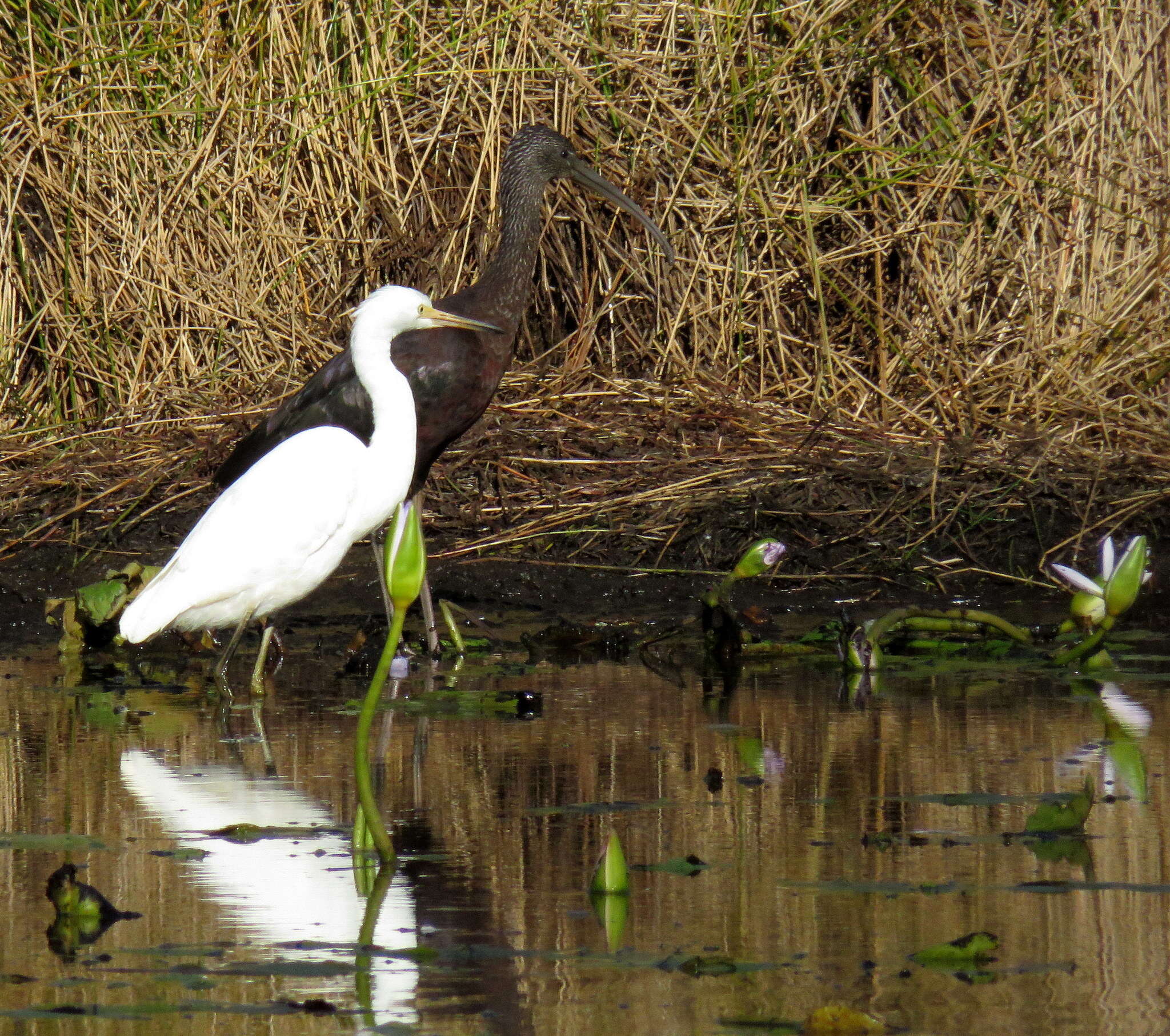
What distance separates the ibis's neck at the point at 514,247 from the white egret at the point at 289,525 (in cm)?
117

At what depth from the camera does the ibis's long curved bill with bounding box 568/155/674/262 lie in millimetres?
7203

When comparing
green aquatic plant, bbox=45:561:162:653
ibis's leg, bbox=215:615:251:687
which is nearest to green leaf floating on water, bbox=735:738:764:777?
ibis's leg, bbox=215:615:251:687

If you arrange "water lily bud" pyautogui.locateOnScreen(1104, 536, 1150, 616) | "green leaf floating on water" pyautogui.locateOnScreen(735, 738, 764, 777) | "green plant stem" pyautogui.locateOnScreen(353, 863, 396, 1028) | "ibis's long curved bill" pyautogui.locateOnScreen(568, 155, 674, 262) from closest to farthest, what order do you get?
"green plant stem" pyautogui.locateOnScreen(353, 863, 396, 1028) → "green leaf floating on water" pyautogui.locateOnScreen(735, 738, 764, 777) → "water lily bud" pyautogui.locateOnScreen(1104, 536, 1150, 616) → "ibis's long curved bill" pyautogui.locateOnScreen(568, 155, 674, 262)

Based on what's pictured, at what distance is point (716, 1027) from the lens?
7.36ft

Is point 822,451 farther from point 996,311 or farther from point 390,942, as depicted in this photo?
point 390,942

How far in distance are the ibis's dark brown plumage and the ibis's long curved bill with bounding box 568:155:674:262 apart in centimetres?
20

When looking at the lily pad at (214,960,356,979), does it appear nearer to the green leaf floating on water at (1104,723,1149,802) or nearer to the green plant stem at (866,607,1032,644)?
the green leaf floating on water at (1104,723,1149,802)

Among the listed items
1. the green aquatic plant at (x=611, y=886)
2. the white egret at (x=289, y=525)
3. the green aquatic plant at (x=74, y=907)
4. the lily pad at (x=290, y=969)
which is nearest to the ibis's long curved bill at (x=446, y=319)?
the white egret at (x=289, y=525)

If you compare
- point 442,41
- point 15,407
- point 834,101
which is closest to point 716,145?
point 834,101

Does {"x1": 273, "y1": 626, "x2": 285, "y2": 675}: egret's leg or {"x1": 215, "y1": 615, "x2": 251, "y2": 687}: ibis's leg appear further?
{"x1": 273, "y1": 626, "x2": 285, "y2": 675}: egret's leg

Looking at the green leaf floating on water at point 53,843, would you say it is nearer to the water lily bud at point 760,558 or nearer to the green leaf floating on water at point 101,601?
the green leaf floating on water at point 101,601

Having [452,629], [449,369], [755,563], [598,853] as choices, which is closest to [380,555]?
[452,629]

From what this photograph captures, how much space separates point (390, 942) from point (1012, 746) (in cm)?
187

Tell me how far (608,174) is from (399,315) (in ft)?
9.26
